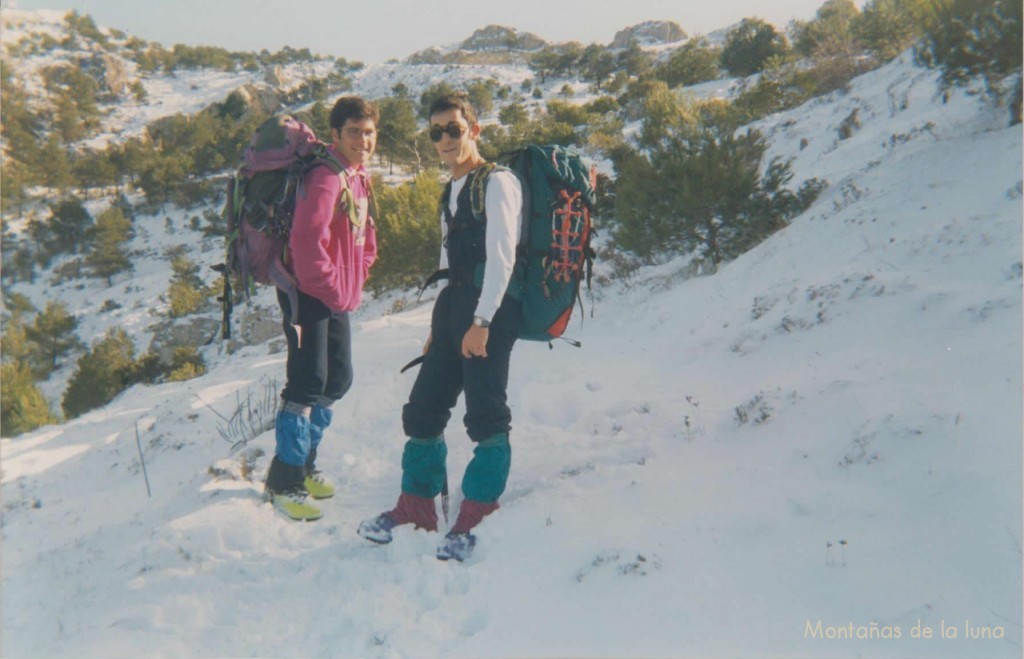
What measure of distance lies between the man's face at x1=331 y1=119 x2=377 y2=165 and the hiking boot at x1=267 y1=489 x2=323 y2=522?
174cm

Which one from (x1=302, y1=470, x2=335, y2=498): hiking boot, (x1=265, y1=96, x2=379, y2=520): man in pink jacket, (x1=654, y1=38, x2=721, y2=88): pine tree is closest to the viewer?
(x1=265, y1=96, x2=379, y2=520): man in pink jacket

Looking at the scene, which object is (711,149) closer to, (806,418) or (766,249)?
(766,249)

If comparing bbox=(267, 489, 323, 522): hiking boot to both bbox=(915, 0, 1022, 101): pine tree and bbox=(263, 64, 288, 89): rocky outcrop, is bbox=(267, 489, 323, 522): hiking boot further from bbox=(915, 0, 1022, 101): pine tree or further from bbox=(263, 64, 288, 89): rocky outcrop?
bbox=(263, 64, 288, 89): rocky outcrop

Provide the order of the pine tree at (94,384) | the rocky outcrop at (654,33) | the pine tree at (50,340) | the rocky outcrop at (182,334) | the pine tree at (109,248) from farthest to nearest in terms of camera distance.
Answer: the rocky outcrop at (654,33)
the pine tree at (109,248)
the pine tree at (50,340)
the rocky outcrop at (182,334)
the pine tree at (94,384)

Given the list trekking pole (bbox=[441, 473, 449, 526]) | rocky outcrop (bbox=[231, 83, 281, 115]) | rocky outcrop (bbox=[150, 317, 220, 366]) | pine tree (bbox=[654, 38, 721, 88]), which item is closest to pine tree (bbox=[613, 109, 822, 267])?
trekking pole (bbox=[441, 473, 449, 526])

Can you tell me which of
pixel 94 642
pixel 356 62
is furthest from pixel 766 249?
pixel 356 62

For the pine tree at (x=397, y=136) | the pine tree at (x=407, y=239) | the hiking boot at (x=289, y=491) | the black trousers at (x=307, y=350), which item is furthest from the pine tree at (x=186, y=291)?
the black trousers at (x=307, y=350)

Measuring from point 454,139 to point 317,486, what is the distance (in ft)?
6.71

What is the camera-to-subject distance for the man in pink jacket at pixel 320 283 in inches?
105

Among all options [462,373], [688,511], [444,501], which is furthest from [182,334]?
[688,511]

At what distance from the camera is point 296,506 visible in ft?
9.62

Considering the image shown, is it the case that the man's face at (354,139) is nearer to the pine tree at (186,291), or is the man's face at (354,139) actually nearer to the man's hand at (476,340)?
the man's hand at (476,340)

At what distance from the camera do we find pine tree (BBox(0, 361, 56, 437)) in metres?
15.4

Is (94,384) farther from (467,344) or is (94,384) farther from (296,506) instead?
(467,344)
